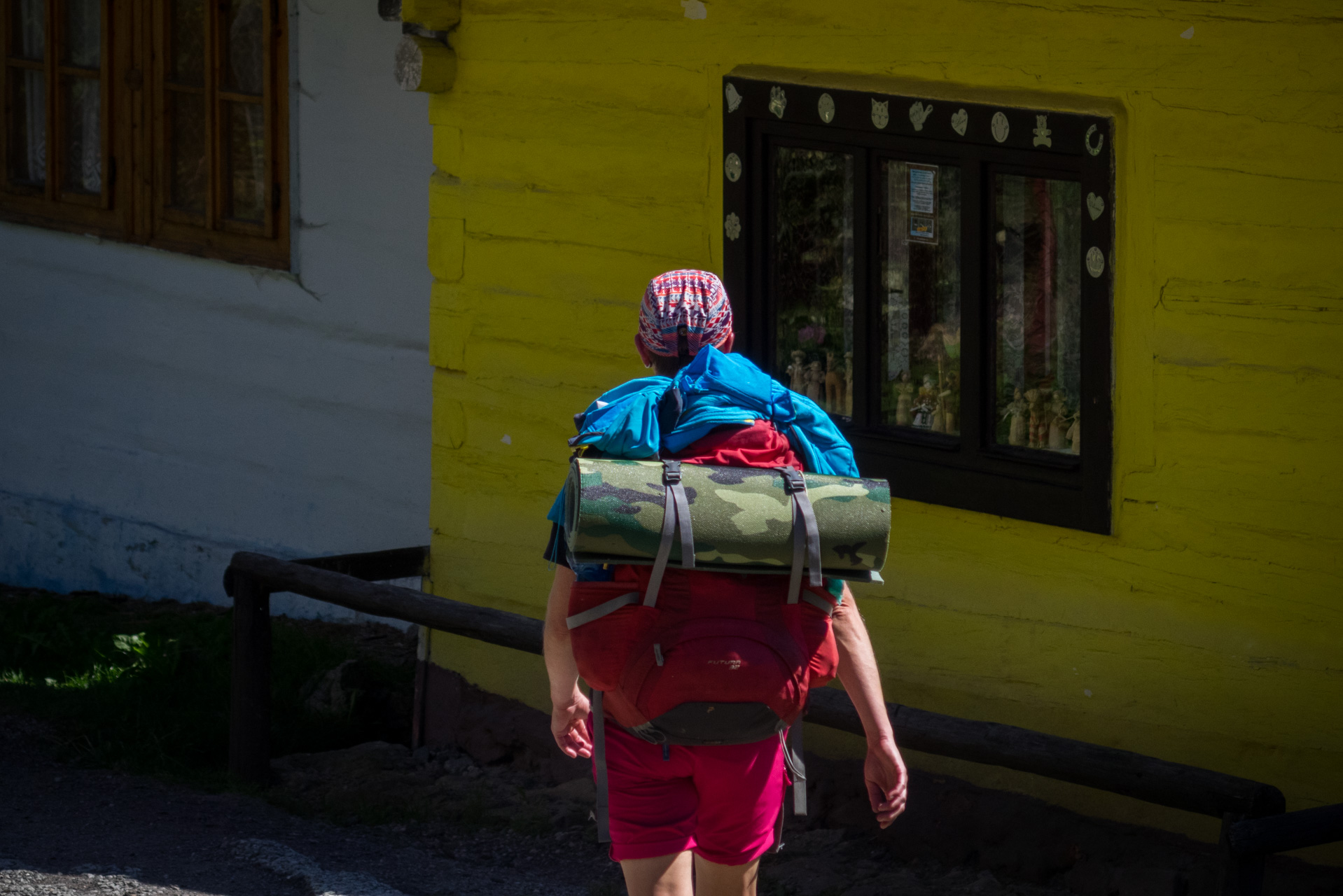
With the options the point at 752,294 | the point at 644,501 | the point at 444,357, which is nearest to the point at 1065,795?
the point at 752,294

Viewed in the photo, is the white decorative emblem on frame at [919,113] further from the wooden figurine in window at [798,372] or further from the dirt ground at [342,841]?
the dirt ground at [342,841]

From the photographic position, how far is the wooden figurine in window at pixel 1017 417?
4555mm

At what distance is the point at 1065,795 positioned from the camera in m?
4.56

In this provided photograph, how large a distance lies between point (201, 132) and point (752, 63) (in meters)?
3.89

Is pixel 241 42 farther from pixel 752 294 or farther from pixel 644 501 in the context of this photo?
pixel 644 501

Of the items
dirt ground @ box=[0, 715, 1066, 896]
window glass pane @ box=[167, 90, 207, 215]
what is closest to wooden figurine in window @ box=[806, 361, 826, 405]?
dirt ground @ box=[0, 715, 1066, 896]

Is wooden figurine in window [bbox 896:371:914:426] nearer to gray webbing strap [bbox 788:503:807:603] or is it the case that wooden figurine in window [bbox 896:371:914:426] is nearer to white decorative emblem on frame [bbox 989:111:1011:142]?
white decorative emblem on frame [bbox 989:111:1011:142]

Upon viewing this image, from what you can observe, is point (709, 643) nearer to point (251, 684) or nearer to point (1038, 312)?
point (1038, 312)

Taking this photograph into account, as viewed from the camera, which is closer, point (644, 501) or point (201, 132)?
point (644, 501)

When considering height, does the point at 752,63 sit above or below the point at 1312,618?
above

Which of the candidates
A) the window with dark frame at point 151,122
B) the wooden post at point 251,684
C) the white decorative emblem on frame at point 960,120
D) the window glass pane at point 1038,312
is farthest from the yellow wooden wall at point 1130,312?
the window with dark frame at point 151,122

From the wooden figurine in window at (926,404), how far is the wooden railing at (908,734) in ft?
2.97

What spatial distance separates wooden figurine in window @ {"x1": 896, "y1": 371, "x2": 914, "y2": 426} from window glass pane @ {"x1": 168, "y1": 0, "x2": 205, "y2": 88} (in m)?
4.40

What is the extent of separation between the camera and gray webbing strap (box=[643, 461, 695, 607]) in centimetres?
297
